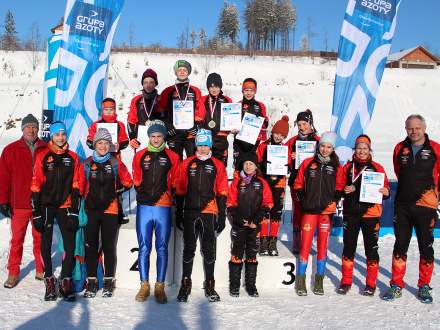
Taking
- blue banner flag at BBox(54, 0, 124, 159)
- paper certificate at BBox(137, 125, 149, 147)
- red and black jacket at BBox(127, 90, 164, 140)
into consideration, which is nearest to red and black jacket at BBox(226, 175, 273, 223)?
paper certificate at BBox(137, 125, 149, 147)

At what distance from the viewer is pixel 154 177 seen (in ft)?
15.7

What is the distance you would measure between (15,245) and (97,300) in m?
1.24

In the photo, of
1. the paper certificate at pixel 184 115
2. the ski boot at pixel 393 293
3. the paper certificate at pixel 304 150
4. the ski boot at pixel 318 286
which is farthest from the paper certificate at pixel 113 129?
the ski boot at pixel 393 293

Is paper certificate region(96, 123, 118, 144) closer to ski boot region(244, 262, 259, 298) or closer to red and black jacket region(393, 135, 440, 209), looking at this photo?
ski boot region(244, 262, 259, 298)

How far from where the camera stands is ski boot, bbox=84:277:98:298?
15.8 ft

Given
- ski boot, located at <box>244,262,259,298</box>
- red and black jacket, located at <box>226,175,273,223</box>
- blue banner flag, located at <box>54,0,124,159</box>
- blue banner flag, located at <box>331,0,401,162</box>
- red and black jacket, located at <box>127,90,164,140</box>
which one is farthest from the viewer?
blue banner flag, located at <box>331,0,401,162</box>

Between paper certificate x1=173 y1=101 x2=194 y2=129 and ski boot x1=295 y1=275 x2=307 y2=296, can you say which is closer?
ski boot x1=295 y1=275 x2=307 y2=296

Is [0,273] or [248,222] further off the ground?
[248,222]

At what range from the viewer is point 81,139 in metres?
7.20

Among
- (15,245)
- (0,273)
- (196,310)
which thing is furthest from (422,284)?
(0,273)

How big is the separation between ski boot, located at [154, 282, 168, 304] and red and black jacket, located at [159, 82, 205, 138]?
202 centimetres

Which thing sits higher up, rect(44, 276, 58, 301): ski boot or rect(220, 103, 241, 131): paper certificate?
rect(220, 103, 241, 131): paper certificate

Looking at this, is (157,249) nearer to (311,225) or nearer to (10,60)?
(311,225)

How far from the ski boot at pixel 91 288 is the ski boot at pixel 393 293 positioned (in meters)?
3.25
